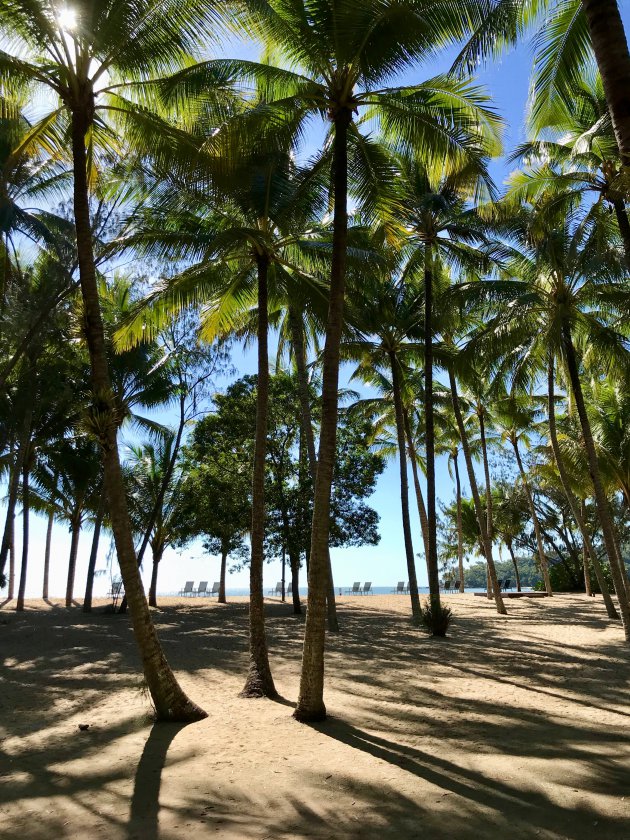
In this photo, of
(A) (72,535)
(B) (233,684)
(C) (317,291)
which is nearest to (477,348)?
(C) (317,291)

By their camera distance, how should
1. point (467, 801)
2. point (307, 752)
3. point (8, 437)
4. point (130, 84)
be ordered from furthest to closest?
point (8, 437) < point (130, 84) < point (307, 752) < point (467, 801)

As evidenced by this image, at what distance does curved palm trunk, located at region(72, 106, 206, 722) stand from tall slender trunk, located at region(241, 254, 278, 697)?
132 centimetres

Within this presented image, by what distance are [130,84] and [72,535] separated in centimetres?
2312

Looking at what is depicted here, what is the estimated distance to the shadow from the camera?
452 cm

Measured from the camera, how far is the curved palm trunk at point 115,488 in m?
7.16

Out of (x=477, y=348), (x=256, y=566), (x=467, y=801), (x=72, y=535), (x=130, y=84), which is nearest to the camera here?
(x=467, y=801)

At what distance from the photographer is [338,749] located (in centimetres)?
623

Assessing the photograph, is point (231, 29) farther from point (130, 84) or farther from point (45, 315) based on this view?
point (45, 315)

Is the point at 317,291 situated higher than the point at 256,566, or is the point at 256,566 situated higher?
the point at 317,291

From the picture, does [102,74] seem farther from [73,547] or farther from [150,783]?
[73,547]

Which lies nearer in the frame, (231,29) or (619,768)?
(619,768)

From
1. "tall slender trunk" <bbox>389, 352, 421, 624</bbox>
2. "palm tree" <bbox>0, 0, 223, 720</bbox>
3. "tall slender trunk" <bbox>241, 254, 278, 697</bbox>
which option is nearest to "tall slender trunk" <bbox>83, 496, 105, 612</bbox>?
"tall slender trunk" <bbox>389, 352, 421, 624</bbox>

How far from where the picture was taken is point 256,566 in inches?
361

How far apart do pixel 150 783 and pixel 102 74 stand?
830 centimetres
